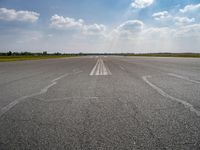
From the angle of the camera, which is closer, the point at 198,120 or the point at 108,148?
the point at 108,148

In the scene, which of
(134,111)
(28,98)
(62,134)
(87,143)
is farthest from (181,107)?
(28,98)

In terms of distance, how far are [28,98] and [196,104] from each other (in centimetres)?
526

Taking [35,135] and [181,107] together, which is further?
[181,107]

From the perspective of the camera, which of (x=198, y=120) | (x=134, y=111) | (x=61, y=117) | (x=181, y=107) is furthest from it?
(x=181, y=107)

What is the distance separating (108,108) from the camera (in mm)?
4137

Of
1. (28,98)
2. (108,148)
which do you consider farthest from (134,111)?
(28,98)

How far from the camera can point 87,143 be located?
2.51m

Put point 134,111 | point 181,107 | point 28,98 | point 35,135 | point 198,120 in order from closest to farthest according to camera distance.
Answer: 1. point 35,135
2. point 198,120
3. point 134,111
4. point 181,107
5. point 28,98

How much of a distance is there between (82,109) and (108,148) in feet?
6.00

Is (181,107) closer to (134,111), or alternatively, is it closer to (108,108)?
(134,111)

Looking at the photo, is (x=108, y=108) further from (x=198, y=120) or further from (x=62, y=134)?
(x=198, y=120)

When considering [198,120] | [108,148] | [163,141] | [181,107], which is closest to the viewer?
[108,148]

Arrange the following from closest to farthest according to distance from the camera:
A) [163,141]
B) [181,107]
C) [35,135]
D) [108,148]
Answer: [108,148] < [163,141] < [35,135] < [181,107]

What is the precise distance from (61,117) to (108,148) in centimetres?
158
